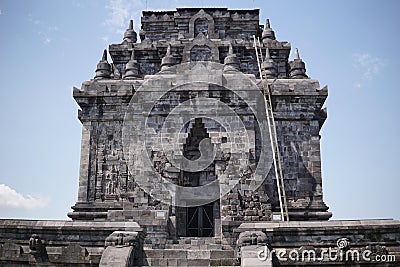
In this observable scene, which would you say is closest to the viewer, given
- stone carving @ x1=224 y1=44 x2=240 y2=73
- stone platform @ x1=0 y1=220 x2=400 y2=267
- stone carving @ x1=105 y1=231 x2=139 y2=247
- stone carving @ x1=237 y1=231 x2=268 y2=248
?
stone platform @ x1=0 y1=220 x2=400 y2=267

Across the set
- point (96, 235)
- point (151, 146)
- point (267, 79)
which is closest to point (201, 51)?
point (267, 79)

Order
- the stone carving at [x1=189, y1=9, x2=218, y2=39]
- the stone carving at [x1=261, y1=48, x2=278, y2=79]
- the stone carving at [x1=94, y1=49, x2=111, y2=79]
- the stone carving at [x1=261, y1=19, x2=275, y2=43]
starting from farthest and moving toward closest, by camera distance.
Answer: the stone carving at [x1=189, y1=9, x2=218, y2=39]
the stone carving at [x1=261, y1=19, x2=275, y2=43]
the stone carving at [x1=94, y1=49, x2=111, y2=79]
the stone carving at [x1=261, y1=48, x2=278, y2=79]

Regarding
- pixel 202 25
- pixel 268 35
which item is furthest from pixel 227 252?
pixel 202 25

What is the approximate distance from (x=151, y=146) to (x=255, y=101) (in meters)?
5.08

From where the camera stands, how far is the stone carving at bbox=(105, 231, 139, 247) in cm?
1288

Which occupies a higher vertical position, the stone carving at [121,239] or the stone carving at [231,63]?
the stone carving at [231,63]

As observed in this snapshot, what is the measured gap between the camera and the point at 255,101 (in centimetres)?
2081

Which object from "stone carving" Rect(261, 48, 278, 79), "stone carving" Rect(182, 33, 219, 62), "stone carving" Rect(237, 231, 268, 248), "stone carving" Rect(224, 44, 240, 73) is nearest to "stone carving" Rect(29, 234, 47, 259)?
"stone carving" Rect(237, 231, 268, 248)

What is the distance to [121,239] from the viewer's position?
1294 cm

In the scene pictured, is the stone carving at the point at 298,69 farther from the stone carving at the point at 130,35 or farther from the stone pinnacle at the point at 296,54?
the stone carving at the point at 130,35

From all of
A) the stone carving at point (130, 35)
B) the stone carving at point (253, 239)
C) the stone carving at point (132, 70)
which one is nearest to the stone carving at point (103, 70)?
the stone carving at point (132, 70)

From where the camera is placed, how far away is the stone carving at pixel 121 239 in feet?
42.3

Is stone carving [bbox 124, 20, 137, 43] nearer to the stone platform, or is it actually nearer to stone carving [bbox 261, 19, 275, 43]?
stone carving [bbox 261, 19, 275, 43]

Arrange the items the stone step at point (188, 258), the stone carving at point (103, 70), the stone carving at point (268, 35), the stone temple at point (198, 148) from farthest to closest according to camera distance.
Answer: the stone carving at point (268, 35)
the stone carving at point (103, 70)
the stone temple at point (198, 148)
the stone step at point (188, 258)
